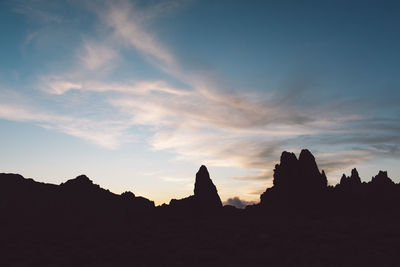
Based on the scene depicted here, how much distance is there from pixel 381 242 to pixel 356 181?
225 ft

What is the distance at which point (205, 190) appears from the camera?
374ft

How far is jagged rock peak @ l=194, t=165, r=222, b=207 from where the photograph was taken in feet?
371

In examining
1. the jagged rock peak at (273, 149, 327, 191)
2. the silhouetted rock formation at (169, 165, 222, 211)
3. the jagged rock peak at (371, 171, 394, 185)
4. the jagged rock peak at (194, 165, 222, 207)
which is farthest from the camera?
the jagged rock peak at (371, 171, 394, 185)

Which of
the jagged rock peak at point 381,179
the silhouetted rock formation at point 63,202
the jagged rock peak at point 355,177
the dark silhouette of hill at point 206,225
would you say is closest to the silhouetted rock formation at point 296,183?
the dark silhouette of hill at point 206,225

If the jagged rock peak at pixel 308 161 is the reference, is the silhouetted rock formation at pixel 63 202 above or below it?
below

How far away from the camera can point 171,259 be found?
1964 inches

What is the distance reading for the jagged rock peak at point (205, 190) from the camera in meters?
113

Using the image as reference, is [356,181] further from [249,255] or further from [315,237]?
[249,255]

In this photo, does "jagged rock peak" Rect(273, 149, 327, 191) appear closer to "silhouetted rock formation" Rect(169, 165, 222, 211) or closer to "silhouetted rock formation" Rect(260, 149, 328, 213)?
"silhouetted rock formation" Rect(260, 149, 328, 213)

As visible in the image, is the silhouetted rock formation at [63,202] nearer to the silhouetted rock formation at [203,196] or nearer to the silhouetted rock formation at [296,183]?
the silhouetted rock formation at [203,196]

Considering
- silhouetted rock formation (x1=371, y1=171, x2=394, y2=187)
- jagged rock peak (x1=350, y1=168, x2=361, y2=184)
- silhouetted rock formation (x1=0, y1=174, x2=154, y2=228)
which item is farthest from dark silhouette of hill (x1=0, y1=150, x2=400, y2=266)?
silhouetted rock formation (x1=371, y1=171, x2=394, y2=187)

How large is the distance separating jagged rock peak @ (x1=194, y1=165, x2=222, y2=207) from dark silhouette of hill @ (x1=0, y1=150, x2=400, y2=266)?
0.37m

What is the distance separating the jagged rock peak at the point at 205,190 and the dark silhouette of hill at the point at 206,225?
0.37 metres

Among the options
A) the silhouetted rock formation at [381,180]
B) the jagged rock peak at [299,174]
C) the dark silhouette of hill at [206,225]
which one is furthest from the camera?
the silhouetted rock formation at [381,180]
